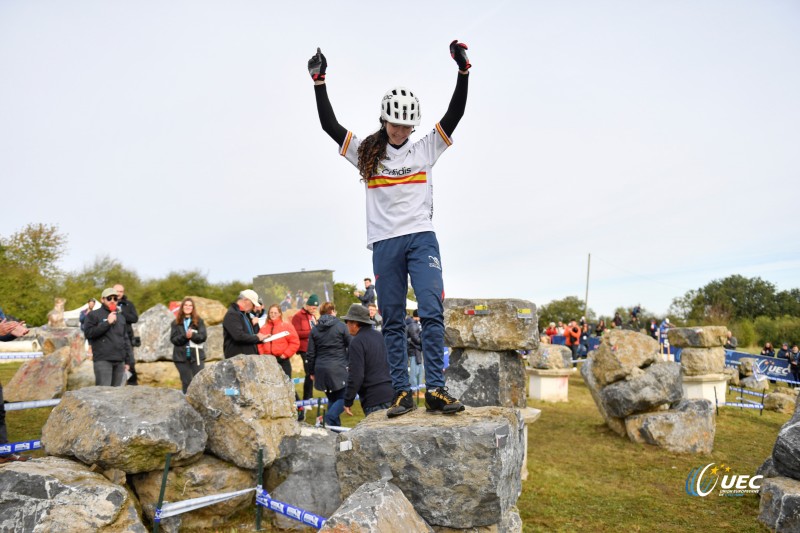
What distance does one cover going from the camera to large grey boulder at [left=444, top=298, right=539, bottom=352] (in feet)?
22.9

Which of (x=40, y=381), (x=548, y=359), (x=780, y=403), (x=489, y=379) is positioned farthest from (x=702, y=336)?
(x=40, y=381)

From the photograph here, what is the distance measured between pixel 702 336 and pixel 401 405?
1185 centimetres

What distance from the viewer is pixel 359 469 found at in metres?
3.17

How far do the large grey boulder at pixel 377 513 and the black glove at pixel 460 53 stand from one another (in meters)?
2.56

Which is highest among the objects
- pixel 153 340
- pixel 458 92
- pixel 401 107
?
pixel 458 92

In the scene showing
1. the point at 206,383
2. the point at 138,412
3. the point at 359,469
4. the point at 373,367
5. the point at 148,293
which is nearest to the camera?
the point at 359,469

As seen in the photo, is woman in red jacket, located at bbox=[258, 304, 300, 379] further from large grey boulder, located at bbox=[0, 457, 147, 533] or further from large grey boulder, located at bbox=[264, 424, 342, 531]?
large grey boulder, located at bbox=[0, 457, 147, 533]

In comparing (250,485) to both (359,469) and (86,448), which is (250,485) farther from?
(359,469)

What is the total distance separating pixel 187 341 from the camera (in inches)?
294

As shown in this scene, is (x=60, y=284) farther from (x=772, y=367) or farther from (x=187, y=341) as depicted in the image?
(x=772, y=367)

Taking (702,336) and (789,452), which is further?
(702,336)

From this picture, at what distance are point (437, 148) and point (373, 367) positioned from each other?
3.42m

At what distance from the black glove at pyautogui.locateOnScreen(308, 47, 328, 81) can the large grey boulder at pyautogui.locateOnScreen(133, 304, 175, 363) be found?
10.6 metres

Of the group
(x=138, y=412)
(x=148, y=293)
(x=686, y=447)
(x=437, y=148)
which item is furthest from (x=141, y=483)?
(x=148, y=293)
